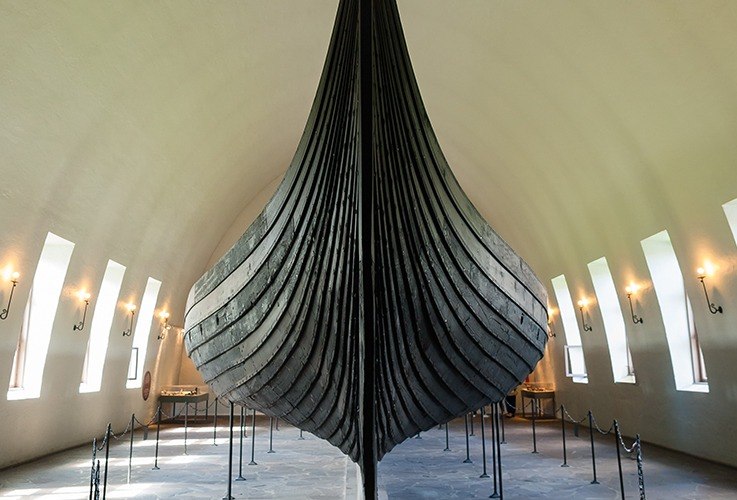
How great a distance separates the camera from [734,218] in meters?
7.27

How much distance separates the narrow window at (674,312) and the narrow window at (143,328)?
1030 centimetres

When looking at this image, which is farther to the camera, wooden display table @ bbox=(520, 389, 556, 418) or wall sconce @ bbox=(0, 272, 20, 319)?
wooden display table @ bbox=(520, 389, 556, 418)

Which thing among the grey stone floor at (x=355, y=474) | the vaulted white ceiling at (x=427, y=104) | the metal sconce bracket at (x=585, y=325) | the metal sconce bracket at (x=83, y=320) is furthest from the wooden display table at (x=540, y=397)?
the metal sconce bracket at (x=83, y=320)

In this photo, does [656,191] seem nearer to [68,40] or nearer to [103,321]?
[68,40]

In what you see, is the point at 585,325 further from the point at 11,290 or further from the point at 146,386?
the point at 11,290

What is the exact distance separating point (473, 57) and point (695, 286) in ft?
17.3

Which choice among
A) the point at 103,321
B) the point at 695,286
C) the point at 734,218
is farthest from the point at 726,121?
the point at 103,321

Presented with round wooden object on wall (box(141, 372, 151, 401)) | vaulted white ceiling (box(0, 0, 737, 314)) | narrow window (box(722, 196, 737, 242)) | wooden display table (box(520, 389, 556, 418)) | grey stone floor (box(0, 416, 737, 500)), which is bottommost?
grey stone floor (box(0, 416, 737, 500))

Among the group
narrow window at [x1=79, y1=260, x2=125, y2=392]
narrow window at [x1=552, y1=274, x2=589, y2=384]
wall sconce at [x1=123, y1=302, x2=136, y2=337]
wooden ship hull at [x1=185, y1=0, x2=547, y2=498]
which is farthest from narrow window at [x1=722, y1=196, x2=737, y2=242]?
wall sconce at [x1=123, y1=302, x2=136, y2=337]

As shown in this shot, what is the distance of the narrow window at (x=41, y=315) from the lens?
8.89 meters

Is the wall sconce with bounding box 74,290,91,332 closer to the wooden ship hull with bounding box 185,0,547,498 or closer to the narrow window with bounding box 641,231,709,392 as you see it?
the wooden ship hull with bounding box 185,0,547,498

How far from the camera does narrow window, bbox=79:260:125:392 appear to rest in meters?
11.3

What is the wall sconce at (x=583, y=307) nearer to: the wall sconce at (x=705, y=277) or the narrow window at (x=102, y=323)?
the wall sconce at (x=705, y=277)

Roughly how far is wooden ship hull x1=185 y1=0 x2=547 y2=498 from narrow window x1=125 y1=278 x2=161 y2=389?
9947 mm
